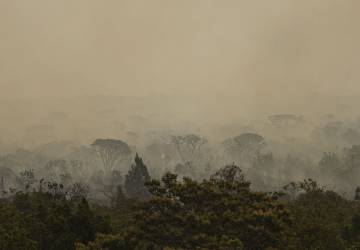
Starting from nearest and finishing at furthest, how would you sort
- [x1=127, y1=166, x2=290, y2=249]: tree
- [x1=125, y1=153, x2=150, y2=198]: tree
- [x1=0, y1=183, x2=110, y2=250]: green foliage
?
[x1=127, y1=166, x2=290, y2=249]: tree < [x1=0, y1=183, x2=110, y2=250]: green foliage < [x1=125, y1=153, x2=150, y2=198]: tree

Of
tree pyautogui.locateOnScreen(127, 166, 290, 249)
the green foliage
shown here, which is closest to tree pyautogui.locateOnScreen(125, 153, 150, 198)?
the green foliage

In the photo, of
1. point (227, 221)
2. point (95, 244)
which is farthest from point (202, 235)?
point (95, 244)

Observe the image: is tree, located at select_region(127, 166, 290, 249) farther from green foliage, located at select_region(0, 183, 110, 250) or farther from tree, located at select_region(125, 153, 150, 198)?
tree, located at select_region(125, 153, 150, 198)

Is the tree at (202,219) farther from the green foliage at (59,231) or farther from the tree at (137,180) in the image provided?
the tree at (137,180)

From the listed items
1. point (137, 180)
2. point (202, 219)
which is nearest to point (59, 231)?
point (202, 219)

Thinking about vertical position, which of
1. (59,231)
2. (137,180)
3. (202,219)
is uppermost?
(137,180)

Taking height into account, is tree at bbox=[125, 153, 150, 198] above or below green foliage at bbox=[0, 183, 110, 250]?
above

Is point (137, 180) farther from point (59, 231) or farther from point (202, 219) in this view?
point (202, 219)

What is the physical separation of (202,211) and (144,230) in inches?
169

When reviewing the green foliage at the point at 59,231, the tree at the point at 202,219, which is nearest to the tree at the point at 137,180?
the green foliage at the point at 59,231

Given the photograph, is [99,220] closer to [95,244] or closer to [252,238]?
[95,244]

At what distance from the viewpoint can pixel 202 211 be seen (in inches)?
1425

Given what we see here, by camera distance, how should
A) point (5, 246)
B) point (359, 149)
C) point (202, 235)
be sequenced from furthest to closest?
point (359, 149), point (5, 246), point (202, 235)

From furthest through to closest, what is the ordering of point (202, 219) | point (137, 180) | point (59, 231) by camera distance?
point (137, 180), point (59, 231), point (202, 219)
